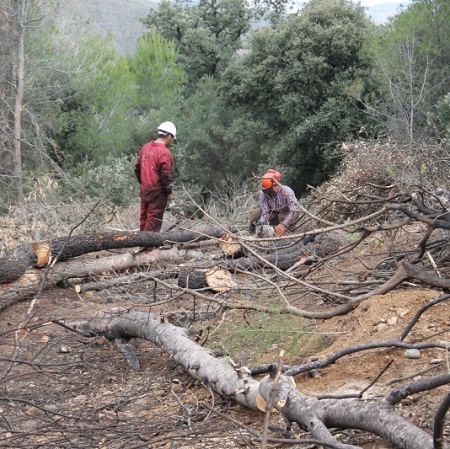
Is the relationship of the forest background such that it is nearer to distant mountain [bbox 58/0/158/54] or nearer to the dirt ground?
the dirt ground

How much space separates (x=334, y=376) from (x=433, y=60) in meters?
17.1

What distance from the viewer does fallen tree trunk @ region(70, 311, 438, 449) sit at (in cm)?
265

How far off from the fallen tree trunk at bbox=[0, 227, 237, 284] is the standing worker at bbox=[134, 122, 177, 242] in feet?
1.15

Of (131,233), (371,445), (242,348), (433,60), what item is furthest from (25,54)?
(371,445)

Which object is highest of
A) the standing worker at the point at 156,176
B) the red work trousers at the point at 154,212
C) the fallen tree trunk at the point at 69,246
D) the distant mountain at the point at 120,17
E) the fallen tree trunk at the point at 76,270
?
the distant mountain at the point at 120,17

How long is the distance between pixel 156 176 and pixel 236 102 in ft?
48.5

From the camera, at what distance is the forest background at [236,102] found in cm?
1930

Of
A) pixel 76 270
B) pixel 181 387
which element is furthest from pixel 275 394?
pixel 76 270

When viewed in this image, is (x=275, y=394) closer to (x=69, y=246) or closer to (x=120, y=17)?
(x=69, y=246)

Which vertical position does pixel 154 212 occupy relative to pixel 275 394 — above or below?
below

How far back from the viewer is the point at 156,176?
916 cm

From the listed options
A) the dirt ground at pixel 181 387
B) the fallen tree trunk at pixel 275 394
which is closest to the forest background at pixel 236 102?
the fallen tree trunk at pixel 275 394

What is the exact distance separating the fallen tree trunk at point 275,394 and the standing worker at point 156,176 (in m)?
3.48

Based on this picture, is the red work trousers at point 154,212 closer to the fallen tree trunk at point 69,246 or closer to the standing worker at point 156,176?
the standing worker at point 156,176
